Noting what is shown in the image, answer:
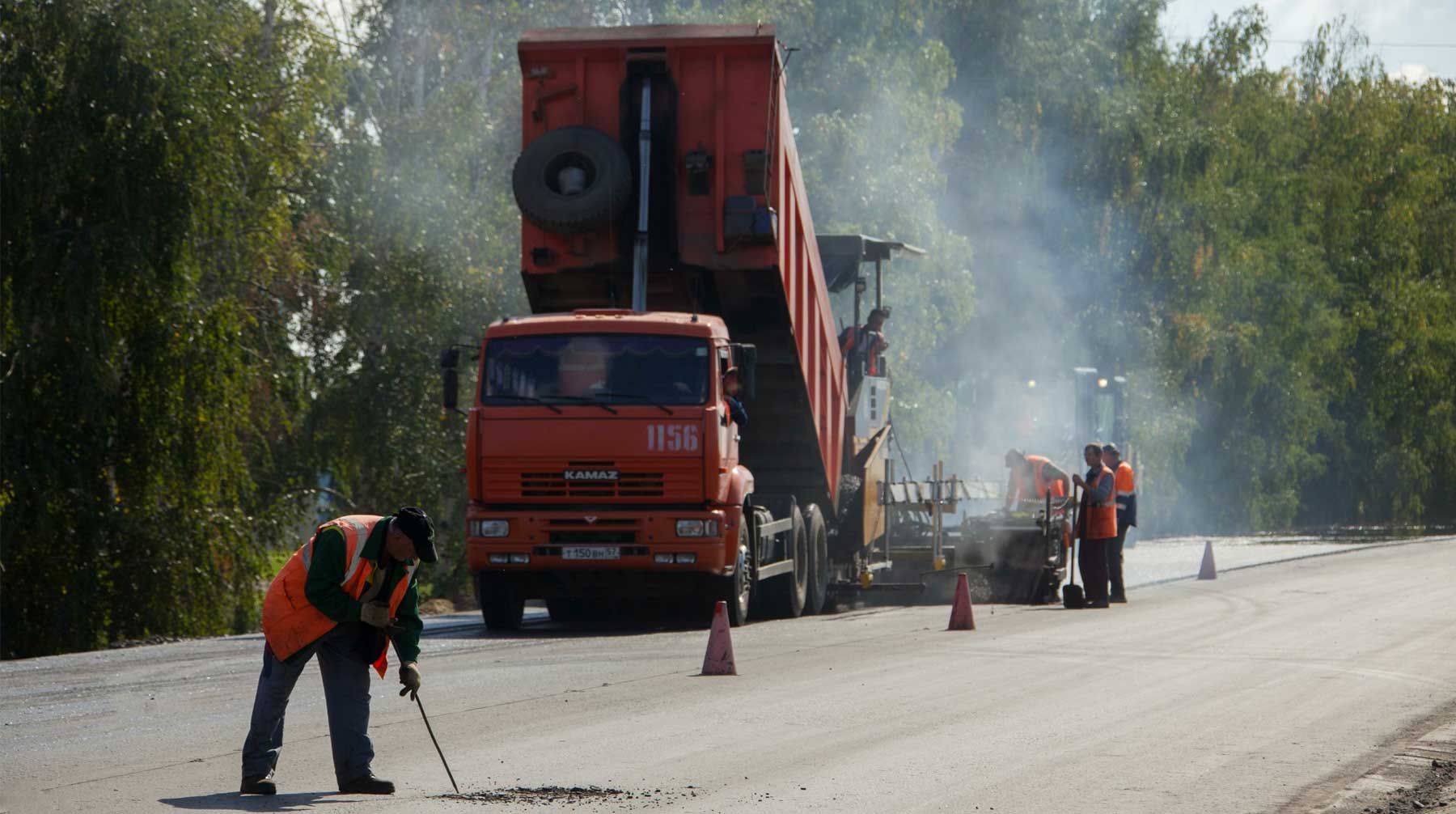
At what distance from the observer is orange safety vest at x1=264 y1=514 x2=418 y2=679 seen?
7.46 meters

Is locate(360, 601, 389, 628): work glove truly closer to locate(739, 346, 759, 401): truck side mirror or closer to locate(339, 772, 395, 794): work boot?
locate(339, 772, 395, 794): work boot

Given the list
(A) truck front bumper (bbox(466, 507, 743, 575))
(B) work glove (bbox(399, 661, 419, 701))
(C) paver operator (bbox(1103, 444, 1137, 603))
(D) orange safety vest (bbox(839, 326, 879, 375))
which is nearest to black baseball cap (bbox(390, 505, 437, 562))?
(B) work glove (bbox(399, 661, 419, 701))

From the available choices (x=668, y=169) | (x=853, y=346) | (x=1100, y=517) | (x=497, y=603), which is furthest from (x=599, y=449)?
(x=1100, y=517)

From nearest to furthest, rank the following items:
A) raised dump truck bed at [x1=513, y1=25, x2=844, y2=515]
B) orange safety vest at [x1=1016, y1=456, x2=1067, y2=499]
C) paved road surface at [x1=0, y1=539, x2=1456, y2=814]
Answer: paved road surface at [x1=0, y1=539, x2=1456, y2=814], raised dump truck bed at [x1=513, y1=25, x2=844, y2=515], orange safety vest at [x1=1016, y1=456, x2=1067, y2=499]

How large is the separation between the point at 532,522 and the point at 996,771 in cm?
796

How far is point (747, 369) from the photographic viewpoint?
16.3 meters

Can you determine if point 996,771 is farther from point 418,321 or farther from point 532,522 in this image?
point 418,321

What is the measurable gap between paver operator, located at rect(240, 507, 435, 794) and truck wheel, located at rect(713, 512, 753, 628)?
8.60 m

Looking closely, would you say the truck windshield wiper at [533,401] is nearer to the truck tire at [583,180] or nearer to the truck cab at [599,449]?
the truck cab at [599,449]

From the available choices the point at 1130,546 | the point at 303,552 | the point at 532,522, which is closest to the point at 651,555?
the point at 532,522

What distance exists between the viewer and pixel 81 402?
1889 centimetres

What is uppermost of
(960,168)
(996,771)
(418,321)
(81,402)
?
(960,168)

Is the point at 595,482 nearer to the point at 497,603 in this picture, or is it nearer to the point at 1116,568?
the point at 497,603

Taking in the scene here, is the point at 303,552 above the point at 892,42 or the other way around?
the other way around
